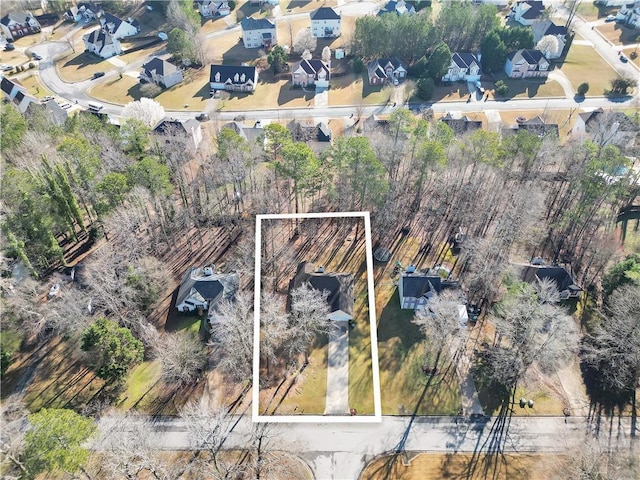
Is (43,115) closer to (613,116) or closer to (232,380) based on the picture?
(232,380)

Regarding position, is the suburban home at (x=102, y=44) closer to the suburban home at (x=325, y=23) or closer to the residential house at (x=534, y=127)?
the suburban home at (x=325, y=23)

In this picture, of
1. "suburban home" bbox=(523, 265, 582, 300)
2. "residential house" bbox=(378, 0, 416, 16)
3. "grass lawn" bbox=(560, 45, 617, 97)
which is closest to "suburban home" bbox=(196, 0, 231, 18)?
"residential house" bbox=(378, 0, 416, 16)

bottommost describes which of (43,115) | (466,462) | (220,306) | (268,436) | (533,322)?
(466,462)

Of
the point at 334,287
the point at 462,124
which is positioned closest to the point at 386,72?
the point at 462,124

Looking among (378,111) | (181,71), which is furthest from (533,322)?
(181,71)

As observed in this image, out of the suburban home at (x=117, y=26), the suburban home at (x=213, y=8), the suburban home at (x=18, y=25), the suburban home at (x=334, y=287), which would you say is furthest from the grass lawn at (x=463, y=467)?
the suburban home at (x=18, y=25)

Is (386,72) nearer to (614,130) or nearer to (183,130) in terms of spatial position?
(614,130)
